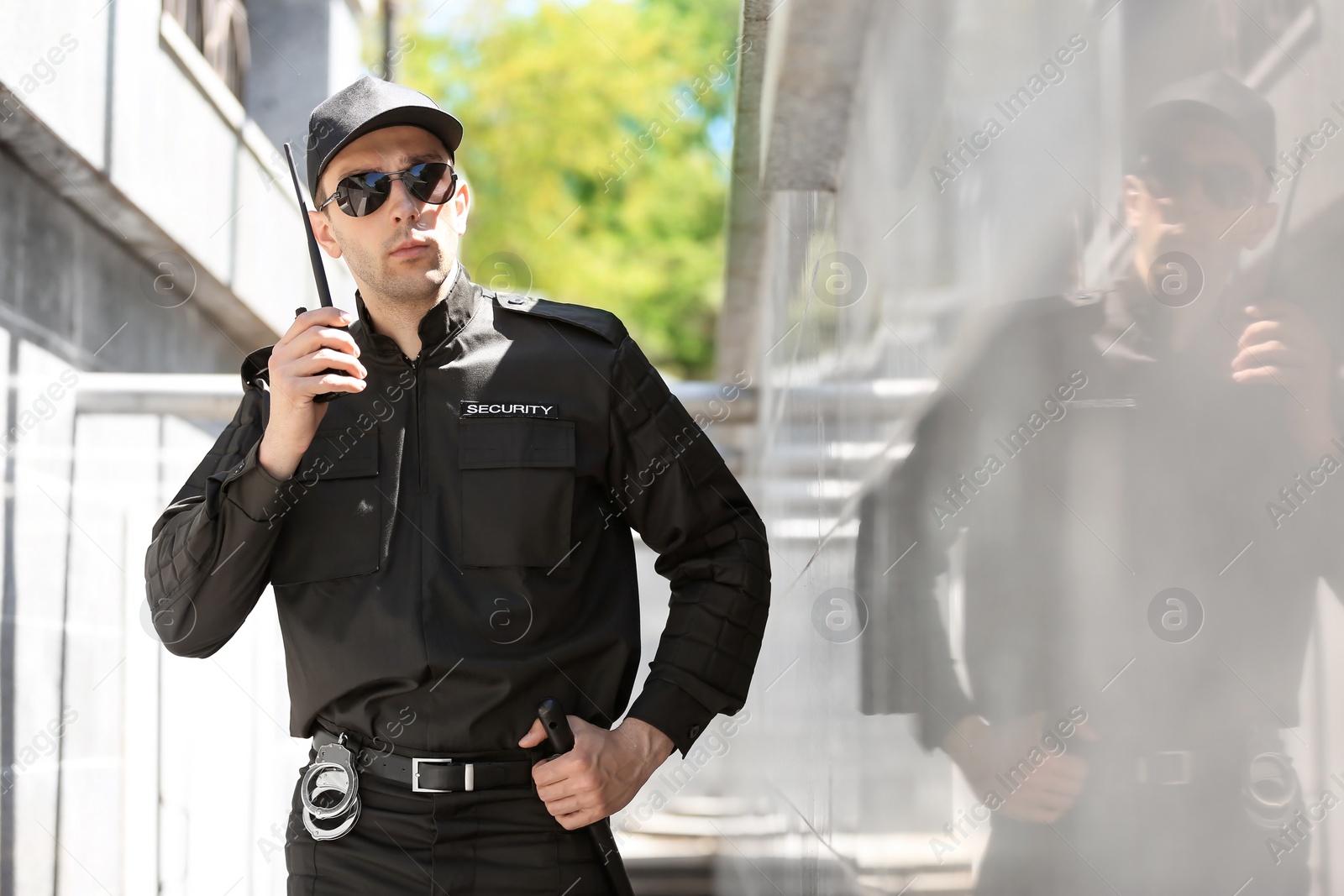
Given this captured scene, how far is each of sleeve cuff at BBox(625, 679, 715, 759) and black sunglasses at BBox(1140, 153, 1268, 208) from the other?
1.48 m

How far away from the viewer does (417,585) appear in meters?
2.40

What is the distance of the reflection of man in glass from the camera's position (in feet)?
3.00

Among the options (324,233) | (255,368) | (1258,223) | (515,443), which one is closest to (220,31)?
(324,233)

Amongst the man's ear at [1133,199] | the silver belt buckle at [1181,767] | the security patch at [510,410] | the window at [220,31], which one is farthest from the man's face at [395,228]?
the window at [220,31]

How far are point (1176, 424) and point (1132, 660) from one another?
0.73 ft

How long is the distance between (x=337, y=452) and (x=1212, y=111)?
6.10 ft

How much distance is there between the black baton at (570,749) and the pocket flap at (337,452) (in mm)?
604

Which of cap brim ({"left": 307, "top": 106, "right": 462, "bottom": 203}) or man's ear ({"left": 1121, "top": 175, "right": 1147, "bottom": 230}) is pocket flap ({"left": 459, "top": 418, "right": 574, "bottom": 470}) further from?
man's ear ({"left": 1121, "top": 175, "right": 1147, "bottom": 230})

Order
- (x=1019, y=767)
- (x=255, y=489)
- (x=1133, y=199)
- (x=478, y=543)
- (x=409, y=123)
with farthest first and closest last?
(x=409, y=123), (x=478, y=543), (x=255, y=489), (x=1019, y=767), (x=1133, y=199)

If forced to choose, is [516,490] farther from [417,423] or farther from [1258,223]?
[1258,223]

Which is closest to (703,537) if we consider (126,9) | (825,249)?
(825,249)

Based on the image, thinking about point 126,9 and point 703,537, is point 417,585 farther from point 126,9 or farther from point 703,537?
point 126,9

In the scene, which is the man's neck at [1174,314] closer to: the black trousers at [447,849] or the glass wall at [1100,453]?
the glass wall at [1100,453]

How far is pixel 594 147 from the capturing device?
18328 mm
